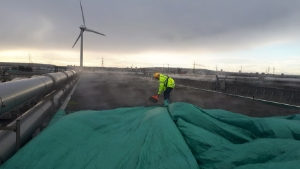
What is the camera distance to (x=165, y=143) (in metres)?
3.49

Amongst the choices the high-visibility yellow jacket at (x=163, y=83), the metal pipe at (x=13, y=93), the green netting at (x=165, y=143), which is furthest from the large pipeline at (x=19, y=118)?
the high-visibility yellow jacket at (x=163, y=83)

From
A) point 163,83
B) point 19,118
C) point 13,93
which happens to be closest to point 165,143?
point 19,118

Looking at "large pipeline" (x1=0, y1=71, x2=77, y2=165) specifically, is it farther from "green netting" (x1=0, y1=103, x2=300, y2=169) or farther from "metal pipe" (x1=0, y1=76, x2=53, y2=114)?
"green netting" (x1=0, y1=103, x2=300, y2=169)

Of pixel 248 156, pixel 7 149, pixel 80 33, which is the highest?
pixel 80 33

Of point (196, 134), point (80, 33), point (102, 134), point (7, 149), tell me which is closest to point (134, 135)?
point (102, 134)

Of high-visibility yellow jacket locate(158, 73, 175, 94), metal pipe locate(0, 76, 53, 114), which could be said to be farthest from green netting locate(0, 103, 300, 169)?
high-visibility yellow jacket locate(158, 73, 175, 94)

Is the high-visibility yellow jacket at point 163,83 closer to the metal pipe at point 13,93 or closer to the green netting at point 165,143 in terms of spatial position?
the green netting at point 165,143

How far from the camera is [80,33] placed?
44938 millimetres

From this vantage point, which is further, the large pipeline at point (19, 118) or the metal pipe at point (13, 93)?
the metal pipe at point (13, 93)

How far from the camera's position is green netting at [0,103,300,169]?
3084mm

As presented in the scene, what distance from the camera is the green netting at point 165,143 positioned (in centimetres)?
308

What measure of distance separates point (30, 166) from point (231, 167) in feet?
9.68

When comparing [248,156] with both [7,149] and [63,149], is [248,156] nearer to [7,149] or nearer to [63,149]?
[63,149]

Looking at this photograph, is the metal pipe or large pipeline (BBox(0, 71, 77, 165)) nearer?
large pipeline (BBox(0, 71, 77, 165))
